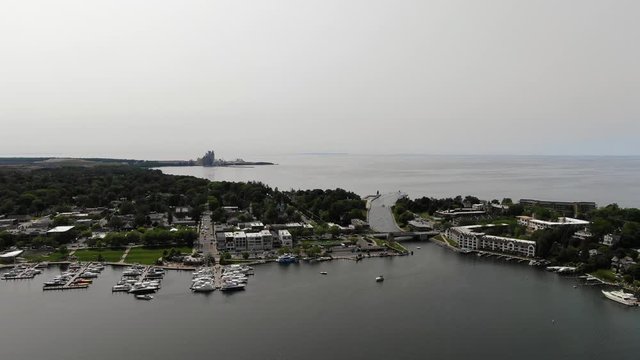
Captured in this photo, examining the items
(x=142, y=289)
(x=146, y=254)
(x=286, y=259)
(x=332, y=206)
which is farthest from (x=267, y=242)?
(x=332, y=206)

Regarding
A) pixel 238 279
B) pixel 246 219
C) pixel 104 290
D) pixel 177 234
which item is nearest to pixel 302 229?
pixel 246 219

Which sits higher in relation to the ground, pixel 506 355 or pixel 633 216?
pixel 633 216

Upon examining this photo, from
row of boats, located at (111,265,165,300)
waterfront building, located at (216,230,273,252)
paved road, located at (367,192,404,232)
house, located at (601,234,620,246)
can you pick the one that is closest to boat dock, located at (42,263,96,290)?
row of boats, located at (111,265,165,300)

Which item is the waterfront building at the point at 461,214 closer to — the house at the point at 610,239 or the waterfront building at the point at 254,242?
the house at the point at 610,239

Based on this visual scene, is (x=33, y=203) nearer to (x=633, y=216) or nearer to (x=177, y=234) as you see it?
(x=177, y=234)

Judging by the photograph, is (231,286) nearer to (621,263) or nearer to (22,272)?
(22,272)

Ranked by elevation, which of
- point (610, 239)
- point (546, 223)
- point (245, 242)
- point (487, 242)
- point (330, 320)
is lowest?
point (330, 320)
